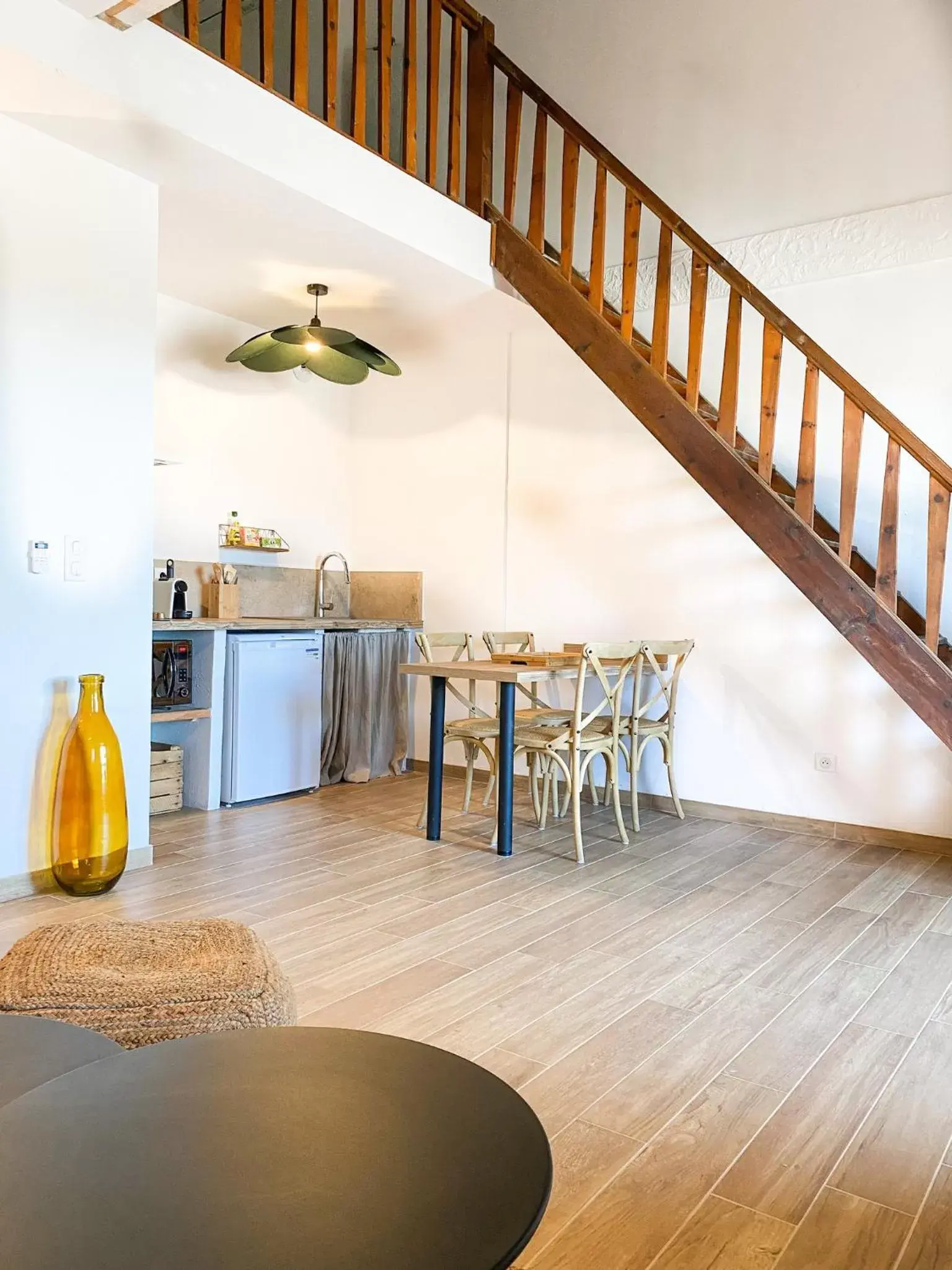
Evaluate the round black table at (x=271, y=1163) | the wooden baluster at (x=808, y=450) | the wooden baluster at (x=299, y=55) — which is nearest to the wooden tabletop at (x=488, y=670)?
the wooden baluster at (x=808, y=450)

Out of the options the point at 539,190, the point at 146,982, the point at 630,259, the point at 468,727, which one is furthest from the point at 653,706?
the point at 146,982

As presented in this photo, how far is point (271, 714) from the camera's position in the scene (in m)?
5.14

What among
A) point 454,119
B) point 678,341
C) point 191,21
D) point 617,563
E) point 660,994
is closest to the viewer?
point 660,994

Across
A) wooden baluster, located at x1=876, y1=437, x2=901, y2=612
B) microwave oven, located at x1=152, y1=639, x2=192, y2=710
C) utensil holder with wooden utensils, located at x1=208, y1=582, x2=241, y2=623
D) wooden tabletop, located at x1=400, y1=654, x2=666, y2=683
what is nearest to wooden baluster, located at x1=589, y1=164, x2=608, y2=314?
wooden baluster, located at x1=876, y1=437, x2=901, y2=612

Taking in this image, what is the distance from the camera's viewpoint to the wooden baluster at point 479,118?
4871mm

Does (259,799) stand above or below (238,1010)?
below

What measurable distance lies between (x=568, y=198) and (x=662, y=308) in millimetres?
761

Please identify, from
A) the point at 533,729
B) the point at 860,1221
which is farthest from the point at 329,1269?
the point at 533,729

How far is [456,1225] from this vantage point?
86cm

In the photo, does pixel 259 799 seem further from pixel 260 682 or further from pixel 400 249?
pixel 400 249

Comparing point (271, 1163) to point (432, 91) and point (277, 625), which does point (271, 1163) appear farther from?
point (432, 91)

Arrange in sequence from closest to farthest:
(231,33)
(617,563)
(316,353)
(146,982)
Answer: (146,982)
(231,33)
(316,353)
(617,563)

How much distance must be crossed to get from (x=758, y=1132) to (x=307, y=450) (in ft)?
17.0

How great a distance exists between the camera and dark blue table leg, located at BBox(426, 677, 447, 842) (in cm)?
438
